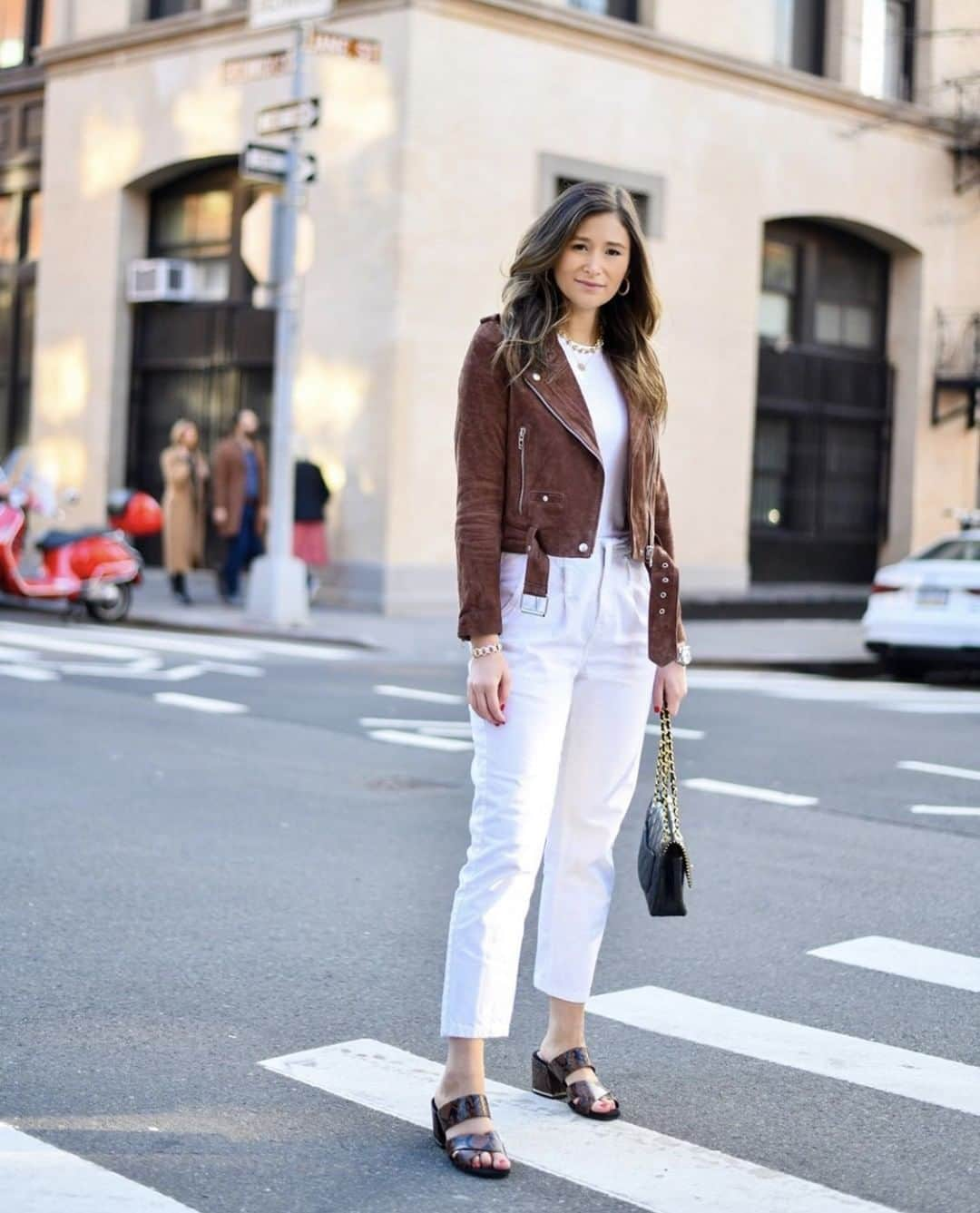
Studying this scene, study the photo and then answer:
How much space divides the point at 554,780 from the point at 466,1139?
0.77 m

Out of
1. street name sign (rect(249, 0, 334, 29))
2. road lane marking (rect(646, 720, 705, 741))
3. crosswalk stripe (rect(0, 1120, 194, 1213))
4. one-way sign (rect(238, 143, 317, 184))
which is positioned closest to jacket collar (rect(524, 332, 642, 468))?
crosswalk stripe (rect(0, 1120, 194, 1213))

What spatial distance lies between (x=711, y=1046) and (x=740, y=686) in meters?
10.00

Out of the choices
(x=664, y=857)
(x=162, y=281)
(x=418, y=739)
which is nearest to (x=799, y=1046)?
(x=664, y=857)

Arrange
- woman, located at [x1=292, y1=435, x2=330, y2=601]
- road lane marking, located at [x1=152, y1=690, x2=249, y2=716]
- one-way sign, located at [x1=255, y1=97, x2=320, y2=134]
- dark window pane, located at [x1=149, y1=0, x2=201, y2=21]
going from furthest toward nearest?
dark window pane, located at [x1=149, y1=0, x2=201, y2=21] < woman, located at [x1=292, y1=435, x2=330, y2=601] < one-way sign, located at [x1=255, y1=97, x2=320, y2=134] < road lane marking, located at [x1=152, y1=690, x2=249, y2=716]

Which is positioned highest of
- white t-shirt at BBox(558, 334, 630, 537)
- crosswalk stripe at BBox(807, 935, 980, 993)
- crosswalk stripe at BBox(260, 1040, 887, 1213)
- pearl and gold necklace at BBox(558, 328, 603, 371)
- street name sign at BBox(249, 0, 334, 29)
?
street name sign at BBox(249, 0, 334, 29)

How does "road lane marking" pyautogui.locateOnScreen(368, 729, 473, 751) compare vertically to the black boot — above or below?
below

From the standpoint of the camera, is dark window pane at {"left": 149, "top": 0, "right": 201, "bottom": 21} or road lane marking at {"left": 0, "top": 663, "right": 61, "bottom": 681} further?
dark window pane at {"left": 149, "top": 0, "right": 201, "bottom": 21}

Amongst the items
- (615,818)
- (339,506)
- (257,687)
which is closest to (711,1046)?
(615,818)

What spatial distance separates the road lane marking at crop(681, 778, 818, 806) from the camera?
902 centimetres

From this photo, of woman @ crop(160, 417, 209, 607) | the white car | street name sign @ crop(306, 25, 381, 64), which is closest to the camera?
the white car

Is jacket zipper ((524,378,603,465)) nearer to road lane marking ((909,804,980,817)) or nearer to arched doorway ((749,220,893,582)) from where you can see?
road lane marking ((909,804,980,817))

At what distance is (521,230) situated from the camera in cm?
2244

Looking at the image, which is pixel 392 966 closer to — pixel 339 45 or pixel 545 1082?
pixel 545 1082

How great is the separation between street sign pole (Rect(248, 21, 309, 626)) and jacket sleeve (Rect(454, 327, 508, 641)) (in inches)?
570
